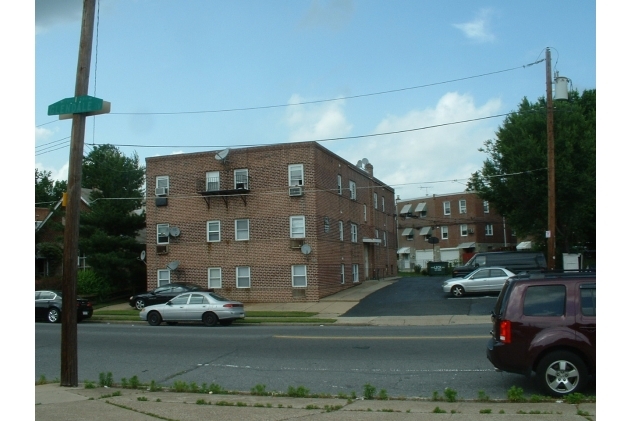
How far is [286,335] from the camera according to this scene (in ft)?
65.0

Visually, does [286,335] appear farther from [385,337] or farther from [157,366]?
[157,366]

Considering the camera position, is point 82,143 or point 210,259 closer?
point 82,143

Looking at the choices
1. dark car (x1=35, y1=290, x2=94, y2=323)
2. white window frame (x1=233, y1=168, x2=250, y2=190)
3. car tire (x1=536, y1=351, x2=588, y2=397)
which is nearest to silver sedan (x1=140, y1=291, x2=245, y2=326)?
dark car (x1=35, y1=290, x2=94, y2=323)

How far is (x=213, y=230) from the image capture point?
36281 mm

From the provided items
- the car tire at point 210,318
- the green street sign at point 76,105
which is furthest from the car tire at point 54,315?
the green street sign at point 76,105

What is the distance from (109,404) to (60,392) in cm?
173

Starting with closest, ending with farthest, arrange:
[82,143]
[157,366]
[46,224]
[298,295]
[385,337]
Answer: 1. [82,143]
2. [157,366]
3. [385,337]
4. [298,295]
5. [46,224]

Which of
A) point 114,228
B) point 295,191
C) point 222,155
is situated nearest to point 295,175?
point 295,191

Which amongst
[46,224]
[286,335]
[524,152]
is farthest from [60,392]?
[46,224]

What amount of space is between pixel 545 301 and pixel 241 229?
87.2 feet

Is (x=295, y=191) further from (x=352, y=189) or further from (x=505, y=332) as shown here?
(x=505, y=332)

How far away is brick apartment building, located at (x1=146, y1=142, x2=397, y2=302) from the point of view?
34.0 metres

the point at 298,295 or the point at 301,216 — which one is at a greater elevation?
the point at 301,216

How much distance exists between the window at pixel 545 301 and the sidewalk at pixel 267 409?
4.81 ft
